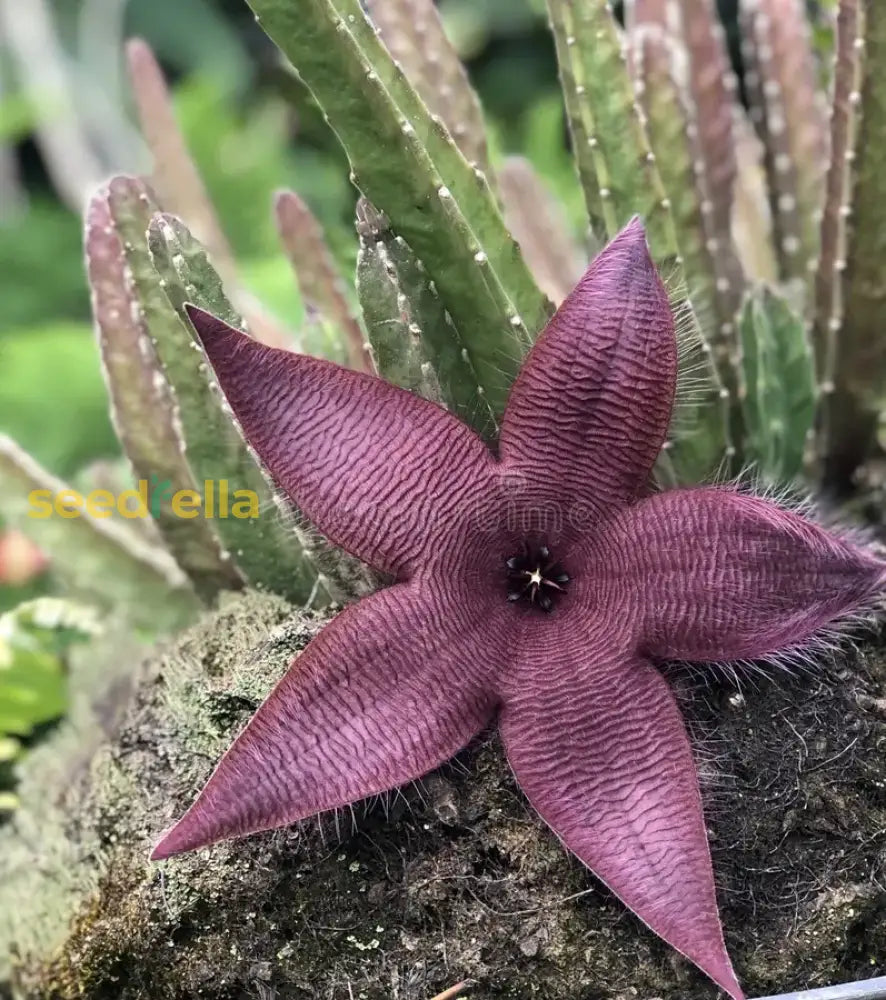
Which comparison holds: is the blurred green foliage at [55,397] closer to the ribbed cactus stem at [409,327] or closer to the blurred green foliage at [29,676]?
the blurred green foliage at [29,676]

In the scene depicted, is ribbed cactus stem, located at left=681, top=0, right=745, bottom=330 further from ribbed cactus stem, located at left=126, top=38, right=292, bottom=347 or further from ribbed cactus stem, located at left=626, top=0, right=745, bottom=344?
ribbed cactus stem, located at left=126, top=38, right=292, bottom=347

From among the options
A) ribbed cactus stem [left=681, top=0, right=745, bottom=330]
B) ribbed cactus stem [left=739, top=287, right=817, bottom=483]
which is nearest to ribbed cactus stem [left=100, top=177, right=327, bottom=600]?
ribbed cactus stem [left=739, top=287, right=817, bottom=483]

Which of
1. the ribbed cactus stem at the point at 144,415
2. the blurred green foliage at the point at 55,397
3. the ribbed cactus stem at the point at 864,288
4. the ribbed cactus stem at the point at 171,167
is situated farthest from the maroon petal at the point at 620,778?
the blurred green foliage at the point at 55,397

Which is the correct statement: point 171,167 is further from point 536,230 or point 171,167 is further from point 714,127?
point 714,127

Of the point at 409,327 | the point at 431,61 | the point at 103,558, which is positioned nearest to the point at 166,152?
the point at 431,61

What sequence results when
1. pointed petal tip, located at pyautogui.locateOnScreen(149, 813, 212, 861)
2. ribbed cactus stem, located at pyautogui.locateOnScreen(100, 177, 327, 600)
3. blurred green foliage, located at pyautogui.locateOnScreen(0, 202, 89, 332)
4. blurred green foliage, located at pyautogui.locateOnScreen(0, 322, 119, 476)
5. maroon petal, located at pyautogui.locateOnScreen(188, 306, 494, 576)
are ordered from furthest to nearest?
blurred green foliage, located at pyautogui.locateOnScreen(0, 202, 89, 332), blurred green foliage, located at pyautogui.locateOnScreen(0, 322, 119, 476), ribbed cactus stem, located at pyautogui.locateOnScreen(100, 177, 327, 600), maroon petal, located at pyautogui.locateOnScreen(188, 306, 494, 576), pointed petal tip, located at pyautogui.locateOnScreen(149, 813, 212, 861)

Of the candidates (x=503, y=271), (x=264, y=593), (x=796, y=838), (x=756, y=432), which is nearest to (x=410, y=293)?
(x=503, y=271)
